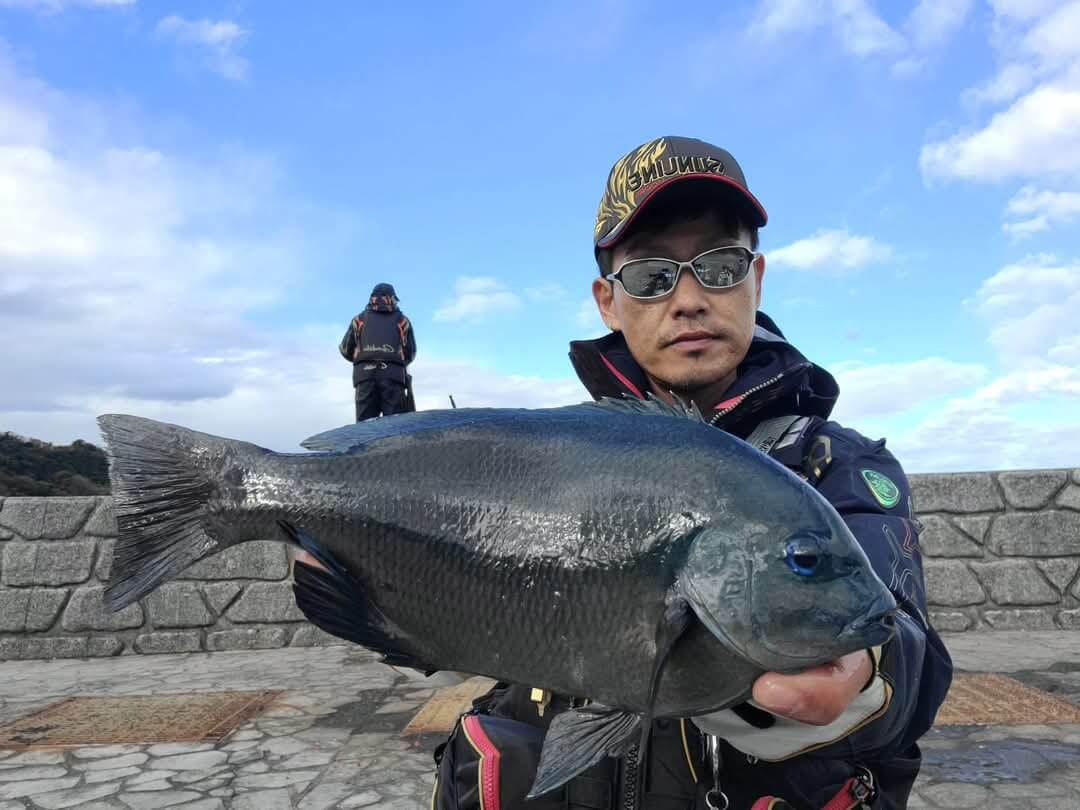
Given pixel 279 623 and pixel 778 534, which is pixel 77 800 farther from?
pixel 778 534

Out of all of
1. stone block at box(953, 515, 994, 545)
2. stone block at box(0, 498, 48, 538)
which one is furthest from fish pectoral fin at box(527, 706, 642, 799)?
stone block at box(0, 498, 48, 538)

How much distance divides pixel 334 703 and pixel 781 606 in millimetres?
4694

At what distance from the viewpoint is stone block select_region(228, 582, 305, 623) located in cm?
710

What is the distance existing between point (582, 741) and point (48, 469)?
1044cm

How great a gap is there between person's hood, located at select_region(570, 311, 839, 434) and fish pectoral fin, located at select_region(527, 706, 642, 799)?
839 mm

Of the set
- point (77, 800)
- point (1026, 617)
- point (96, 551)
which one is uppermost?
point (96, 551)

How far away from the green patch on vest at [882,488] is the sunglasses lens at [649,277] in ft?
2.09

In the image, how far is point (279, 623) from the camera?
7.15 metres

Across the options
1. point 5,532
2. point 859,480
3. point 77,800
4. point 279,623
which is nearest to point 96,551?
point 5,532

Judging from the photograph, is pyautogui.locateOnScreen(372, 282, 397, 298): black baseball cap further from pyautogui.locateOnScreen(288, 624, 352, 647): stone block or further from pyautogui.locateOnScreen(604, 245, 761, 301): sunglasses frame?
pyautogui.locateOnScreen(604, 245, 761, 301): sunglasses frame

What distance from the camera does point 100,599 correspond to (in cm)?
707

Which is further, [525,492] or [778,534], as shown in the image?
[525,492]

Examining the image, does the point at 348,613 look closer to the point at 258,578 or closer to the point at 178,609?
the point at 258,578

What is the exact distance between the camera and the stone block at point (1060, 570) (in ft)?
22.2
